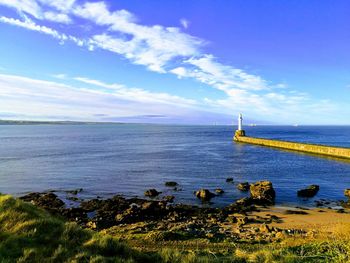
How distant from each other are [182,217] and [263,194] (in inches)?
301

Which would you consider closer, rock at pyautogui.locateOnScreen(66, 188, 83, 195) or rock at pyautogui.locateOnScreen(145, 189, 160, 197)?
rock at pyautogui.locateOnScreen(145, 189, 160, 197)

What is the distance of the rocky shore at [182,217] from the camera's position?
14.1 metres

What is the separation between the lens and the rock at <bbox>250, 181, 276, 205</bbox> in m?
22.6

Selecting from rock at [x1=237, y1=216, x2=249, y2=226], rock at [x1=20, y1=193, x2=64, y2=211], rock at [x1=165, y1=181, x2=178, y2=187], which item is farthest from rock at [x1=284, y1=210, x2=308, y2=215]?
rock at [x1=20, y1=193, x2=64, y2=211]

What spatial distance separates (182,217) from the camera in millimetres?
18594

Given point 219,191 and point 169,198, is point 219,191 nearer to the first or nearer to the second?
point 219,191

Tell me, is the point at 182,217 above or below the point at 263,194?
below

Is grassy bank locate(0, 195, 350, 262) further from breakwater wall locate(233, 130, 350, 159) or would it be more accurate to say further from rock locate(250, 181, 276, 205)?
breakwater wall locate(233, 130, 350, 159)

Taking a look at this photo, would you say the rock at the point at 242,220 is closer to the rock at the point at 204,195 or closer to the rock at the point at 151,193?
the rock at the point at 204,195

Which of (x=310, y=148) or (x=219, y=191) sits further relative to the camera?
(x=310, y=148)

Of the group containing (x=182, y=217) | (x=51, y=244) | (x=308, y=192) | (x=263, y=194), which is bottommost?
(x=182, y=217)

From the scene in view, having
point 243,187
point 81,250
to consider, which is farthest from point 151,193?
point 81,250

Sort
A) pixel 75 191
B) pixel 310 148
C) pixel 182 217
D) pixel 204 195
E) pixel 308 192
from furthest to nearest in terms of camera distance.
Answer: pixel 310 148, pixel 75 191, pixel 308 192, pixel 204 195, pixel 182 217

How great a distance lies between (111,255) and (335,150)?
50759 millimetres
